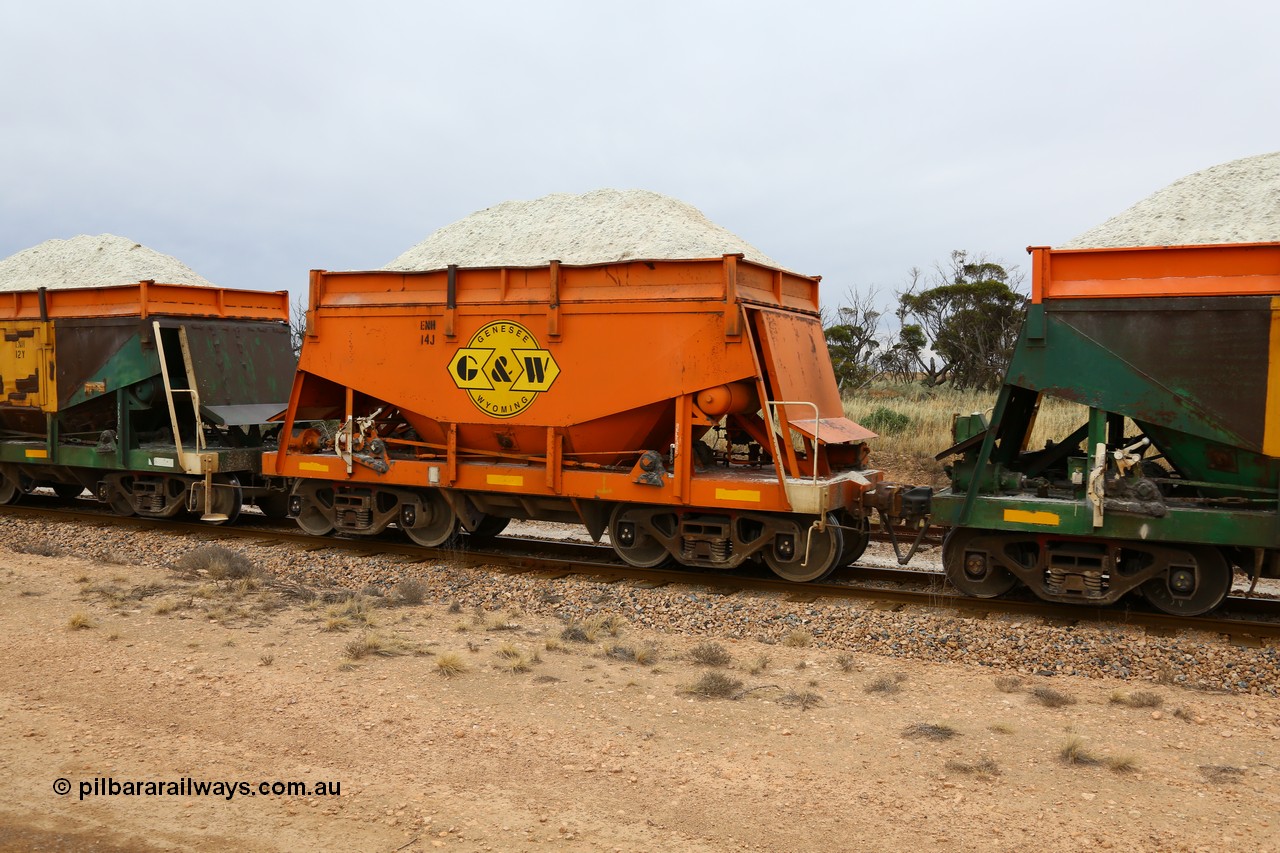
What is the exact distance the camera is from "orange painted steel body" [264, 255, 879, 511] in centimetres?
927

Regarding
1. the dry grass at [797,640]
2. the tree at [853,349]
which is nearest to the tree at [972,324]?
the tree at [853,349]

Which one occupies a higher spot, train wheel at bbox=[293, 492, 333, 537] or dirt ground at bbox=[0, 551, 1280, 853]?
train wheel at bbox=[293, 492, 333, 537]

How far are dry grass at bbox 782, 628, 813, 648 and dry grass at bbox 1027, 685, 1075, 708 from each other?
1664 mm

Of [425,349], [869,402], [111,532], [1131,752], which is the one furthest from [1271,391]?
[869,402]

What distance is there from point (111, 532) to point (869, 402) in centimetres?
1599

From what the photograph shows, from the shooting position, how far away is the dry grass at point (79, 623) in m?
7.38

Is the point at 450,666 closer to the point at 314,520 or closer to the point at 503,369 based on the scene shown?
the point at 503,369

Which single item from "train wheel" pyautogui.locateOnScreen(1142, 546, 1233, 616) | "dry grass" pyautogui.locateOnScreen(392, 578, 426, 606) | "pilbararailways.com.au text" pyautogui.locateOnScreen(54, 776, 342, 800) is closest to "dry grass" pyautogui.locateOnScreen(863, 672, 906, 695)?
"train wheel" pyautogui.locateOnScreen(1142, 546, 1233, 616)

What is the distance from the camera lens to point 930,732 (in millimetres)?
5516

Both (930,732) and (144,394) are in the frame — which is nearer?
(930,732)

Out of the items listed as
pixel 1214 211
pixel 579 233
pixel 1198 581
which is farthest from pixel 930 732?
pixel 579 233

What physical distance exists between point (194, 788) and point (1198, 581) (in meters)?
7.19

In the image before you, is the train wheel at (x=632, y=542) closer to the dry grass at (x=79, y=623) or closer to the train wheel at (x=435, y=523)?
the train wheel at (x=435, y=523)

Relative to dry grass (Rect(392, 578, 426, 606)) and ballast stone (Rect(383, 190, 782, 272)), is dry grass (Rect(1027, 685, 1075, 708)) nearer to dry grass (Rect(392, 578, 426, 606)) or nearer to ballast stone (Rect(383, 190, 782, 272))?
dry grass (Rect(392, 578, 426, 606))
